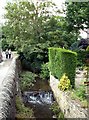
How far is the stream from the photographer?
11.0 meters

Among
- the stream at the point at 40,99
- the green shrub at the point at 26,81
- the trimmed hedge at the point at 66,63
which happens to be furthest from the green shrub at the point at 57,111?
the green shrub at the point at 26,81

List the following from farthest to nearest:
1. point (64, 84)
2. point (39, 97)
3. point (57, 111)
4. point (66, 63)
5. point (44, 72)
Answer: point (44, 72) < point (39, 97) < point (66, 63) < point (64, 84) < point (57, 111)

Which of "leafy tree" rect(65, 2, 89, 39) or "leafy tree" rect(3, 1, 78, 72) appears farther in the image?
"leafy tree" rect(3, 1, 78, 72)

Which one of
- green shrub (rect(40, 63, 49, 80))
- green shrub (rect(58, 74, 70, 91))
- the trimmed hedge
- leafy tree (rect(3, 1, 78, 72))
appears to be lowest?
green shrub (rect(40, 63, 49, 80))

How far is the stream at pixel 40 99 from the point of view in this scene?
11.0 metres

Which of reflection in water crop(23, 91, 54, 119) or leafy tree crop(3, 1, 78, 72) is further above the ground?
leafy tree crop(3, 1, 78, 72)

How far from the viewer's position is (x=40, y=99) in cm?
1330

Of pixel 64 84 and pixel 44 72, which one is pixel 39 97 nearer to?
pixel 64 84

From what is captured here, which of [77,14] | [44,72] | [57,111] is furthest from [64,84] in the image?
[77,14]

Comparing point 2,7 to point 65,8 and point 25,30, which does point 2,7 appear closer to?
point 25,30

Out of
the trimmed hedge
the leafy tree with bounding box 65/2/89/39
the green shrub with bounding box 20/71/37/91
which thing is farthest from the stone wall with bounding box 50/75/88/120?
the leafy tree with bounding box 65/2/89/39

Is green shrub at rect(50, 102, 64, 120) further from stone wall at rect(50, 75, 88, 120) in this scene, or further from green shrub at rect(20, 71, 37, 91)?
green shrub at rect(20, 71, 37, 91)

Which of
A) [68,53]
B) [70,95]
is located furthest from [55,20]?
[70,95]

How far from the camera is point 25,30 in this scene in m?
20.3
